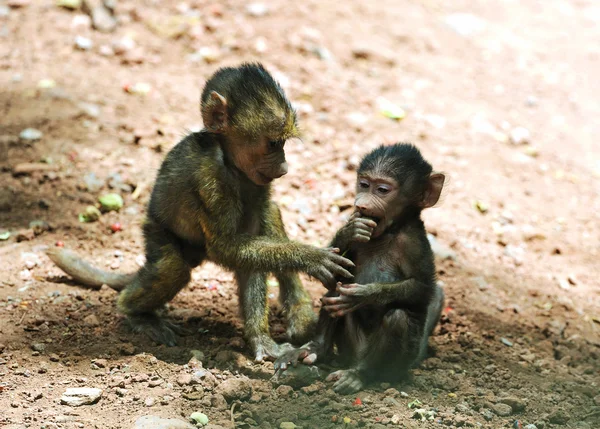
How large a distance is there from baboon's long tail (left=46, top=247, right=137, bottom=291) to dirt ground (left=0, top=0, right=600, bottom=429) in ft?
0.36

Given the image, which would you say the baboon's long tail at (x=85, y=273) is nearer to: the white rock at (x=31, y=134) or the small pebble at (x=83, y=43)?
the white rock at (x=31, y=134)

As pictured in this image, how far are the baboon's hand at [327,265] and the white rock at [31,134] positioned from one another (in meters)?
4.24

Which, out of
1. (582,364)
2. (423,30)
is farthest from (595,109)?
(582,364)

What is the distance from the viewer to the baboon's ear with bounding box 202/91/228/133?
17.1ft

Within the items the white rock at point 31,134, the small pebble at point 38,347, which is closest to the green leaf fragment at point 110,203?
the white rock at point 31,134

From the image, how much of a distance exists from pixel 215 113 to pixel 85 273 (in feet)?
6.39

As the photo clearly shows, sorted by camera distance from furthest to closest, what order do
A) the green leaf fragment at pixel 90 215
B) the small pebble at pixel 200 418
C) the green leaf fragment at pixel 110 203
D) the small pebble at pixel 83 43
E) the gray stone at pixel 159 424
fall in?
the small pebble at pixel 83 43 < the green leaf fragment at pixel 110 203 < the green leaf fragment at pixel 90 215 < the small pebble at pixel 200 418 < the gray stone at pixel 159 424

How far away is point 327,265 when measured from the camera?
5.16 m

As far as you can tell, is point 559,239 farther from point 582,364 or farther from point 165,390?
point 165,390

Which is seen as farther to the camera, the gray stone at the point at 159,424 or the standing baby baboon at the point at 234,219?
the standing baby baboon at the point at 234,219

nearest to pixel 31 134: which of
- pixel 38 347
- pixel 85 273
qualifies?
pixel 85 273

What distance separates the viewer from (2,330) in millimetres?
5414

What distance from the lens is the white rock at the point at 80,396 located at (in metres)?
4.61

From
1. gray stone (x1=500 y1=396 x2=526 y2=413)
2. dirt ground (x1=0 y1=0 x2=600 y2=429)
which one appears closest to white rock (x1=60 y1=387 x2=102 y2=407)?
dirt ground (x1=0 y1=0 x2=600 y2=429)
